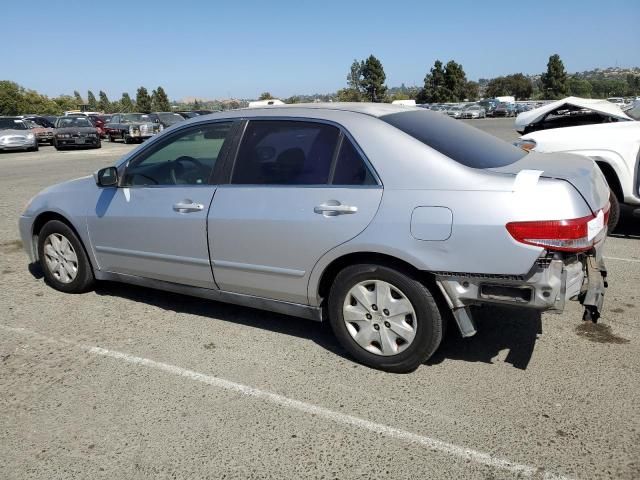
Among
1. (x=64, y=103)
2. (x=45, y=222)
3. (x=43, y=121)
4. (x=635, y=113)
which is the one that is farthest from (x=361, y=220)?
(x=64, y=103)

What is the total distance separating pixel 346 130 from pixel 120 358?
2.15 metres

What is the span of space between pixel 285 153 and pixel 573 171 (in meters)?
1.80

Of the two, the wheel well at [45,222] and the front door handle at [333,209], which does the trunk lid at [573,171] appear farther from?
the wheel well at [45,222]

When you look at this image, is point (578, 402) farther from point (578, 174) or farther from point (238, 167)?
point (238, 167)

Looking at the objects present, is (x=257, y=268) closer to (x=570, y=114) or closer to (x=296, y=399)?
(x=296, y=399)

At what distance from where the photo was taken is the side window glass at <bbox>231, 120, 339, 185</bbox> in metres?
3.54

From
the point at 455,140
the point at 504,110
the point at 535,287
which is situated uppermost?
the point at 455,140

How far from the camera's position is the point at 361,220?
10.8ft

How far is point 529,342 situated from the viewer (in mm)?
3818

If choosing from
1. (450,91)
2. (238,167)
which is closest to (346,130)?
(238,167)

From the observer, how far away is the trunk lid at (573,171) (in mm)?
3102

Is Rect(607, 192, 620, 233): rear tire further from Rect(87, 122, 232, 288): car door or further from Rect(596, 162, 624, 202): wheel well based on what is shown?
Rect(87, 122, 232, 288): car door

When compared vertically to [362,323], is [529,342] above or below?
below

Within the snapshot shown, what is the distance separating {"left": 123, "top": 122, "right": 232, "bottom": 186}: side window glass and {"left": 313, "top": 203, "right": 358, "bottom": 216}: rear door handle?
3.38ft
